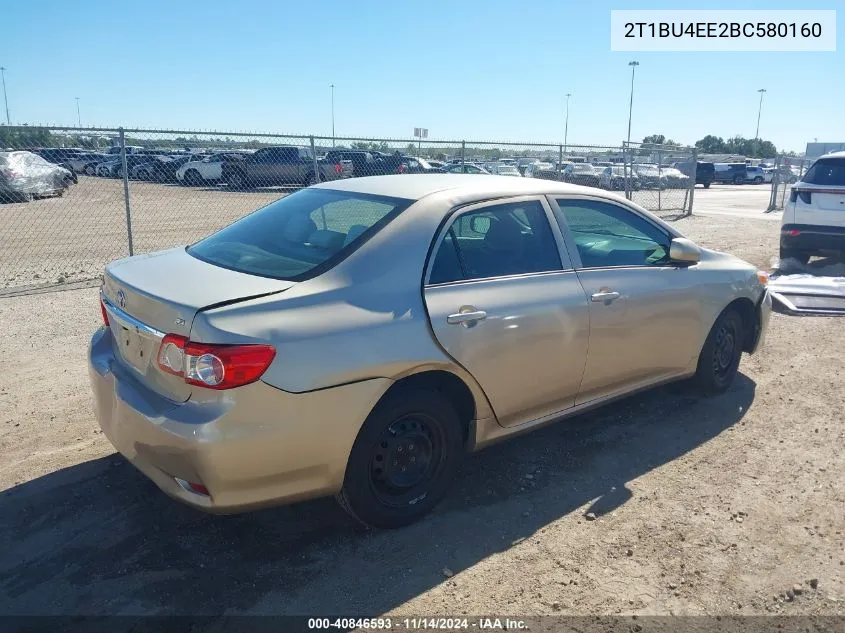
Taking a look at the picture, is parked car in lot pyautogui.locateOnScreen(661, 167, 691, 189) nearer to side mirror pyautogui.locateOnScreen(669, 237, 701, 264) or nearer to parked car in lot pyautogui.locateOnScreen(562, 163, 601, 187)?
parked car in lot pyautogui.locateOnScreen(562, 163, 601, 187)

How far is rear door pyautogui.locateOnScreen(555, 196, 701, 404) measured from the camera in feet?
12.9

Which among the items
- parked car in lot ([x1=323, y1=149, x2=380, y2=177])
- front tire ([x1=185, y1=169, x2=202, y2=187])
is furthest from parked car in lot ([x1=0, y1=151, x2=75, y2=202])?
parked car in lot ([x1=323, y1=149, x2=380, y2=177])

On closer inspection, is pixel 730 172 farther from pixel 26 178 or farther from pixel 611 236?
pixel 611 236

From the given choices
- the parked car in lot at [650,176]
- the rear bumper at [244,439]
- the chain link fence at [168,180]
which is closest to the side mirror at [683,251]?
the rear bumper at [244,439]

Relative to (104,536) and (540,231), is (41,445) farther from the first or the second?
(540,231)

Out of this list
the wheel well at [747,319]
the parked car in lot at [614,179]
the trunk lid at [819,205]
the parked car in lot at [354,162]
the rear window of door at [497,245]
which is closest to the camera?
the rear window of door at [497,245]

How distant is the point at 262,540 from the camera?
319cm

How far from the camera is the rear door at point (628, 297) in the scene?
3936 mm

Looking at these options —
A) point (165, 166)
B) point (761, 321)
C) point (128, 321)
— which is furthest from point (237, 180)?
point (128, 321)

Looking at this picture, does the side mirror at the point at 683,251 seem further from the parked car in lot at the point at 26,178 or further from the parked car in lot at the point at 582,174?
the parked car in lot at the point at 582,174

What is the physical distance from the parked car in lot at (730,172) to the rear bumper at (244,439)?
45.8m

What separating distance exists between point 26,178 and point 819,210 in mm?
17090

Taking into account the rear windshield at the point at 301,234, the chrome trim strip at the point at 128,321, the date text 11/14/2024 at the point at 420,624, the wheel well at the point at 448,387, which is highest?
the rear windshield at the point at 301,234

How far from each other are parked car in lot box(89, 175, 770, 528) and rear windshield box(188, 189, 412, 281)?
0.01 metres
